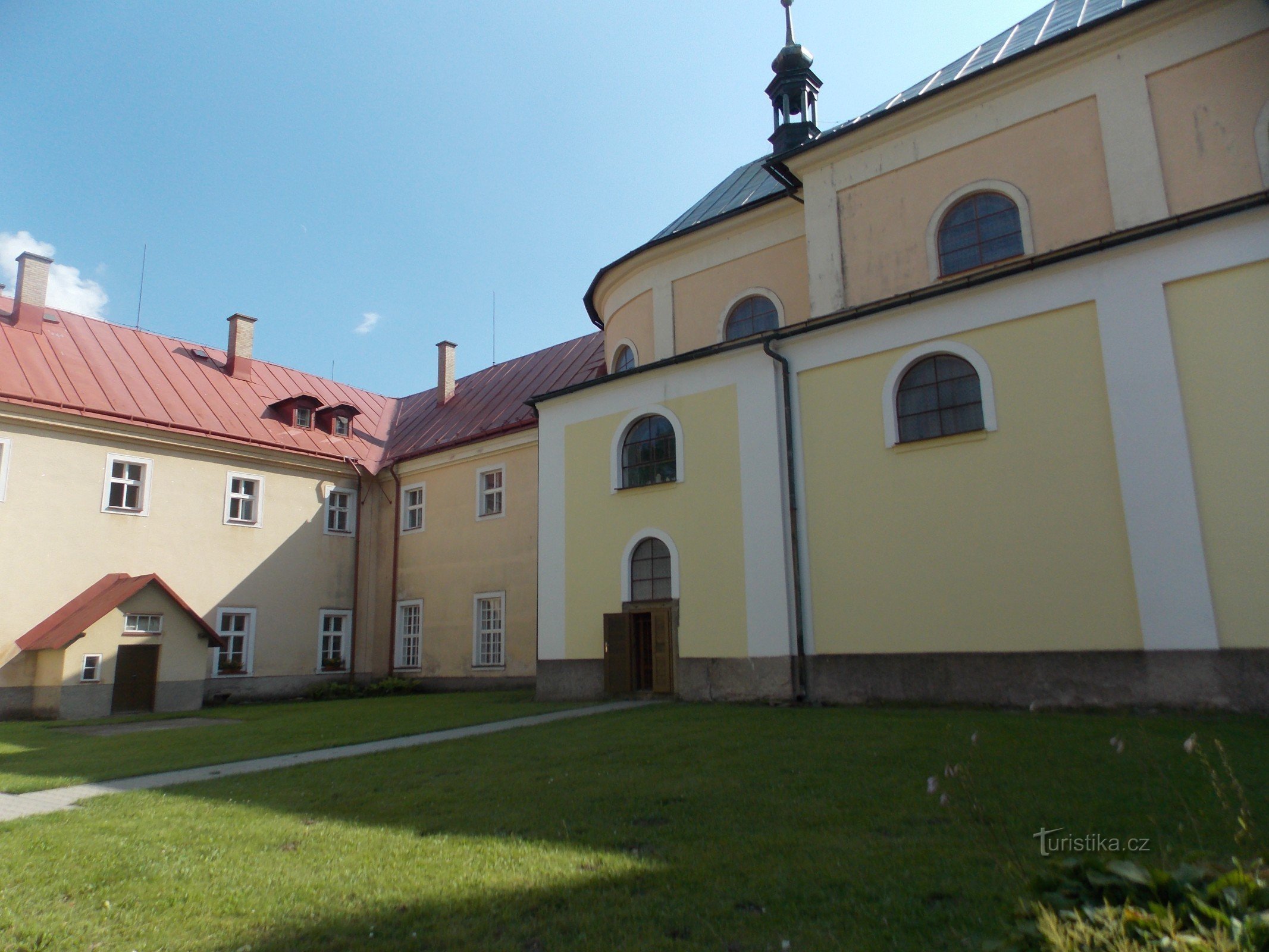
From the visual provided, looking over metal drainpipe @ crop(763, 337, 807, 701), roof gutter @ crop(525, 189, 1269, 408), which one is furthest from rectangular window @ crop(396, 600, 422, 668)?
metal drainpipe @ crop(763, 337, 807, 701)

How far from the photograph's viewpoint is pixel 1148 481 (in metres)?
11.2

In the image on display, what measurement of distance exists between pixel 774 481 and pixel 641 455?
3.16 metres

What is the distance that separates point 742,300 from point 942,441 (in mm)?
6747

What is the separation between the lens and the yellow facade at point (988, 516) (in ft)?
37.9

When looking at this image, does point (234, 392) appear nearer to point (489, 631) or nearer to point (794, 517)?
point (489, 631)

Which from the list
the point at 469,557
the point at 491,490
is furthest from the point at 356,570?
the point at 491,490

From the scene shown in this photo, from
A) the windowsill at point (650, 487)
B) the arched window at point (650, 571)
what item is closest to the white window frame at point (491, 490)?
the windowsill at point (650, 487)

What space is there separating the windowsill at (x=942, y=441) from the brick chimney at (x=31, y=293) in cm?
2046

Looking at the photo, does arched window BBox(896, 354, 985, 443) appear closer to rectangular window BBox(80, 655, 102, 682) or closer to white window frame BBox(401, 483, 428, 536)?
white window frame BBox(401, 483, 428, 536)

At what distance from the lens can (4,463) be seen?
18.6m

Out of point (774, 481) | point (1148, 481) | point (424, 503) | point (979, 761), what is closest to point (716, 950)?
point (979, 761)

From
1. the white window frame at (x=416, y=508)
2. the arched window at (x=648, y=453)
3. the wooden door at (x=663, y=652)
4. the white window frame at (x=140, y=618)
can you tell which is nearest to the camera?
the wooden door at (x=663, y=652)

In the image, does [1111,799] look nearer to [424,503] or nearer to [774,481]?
[774,481]

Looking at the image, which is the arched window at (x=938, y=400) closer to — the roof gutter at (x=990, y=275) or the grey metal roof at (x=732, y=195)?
the roof gutter at (x=990, y=275)
